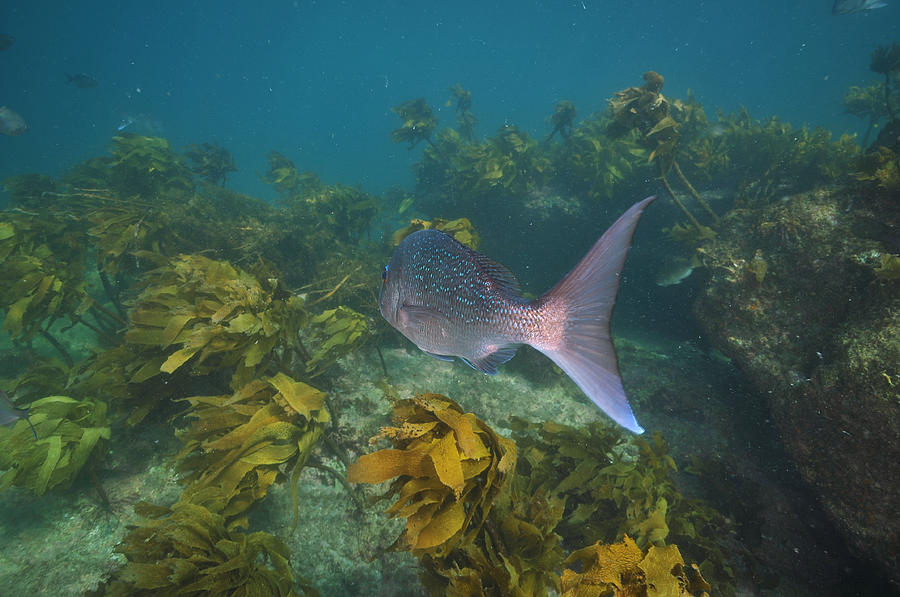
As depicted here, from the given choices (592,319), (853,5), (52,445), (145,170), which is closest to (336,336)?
(52,445)

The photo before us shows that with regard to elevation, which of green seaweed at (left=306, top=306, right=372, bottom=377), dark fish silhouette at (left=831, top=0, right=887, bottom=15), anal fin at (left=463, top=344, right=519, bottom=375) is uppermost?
dark fish silhouette at (left=831, top=0, right=887, bottom=15)

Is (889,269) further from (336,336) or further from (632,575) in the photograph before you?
(336,336)

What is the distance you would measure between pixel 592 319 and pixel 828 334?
12.9 ft

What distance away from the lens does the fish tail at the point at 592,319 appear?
1387 millimetres

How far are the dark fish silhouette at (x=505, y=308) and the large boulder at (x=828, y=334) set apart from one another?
10.1ft

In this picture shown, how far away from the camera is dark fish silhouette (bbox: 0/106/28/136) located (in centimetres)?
1086

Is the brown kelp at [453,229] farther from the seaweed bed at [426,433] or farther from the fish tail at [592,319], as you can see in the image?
the fish tail at [592,319]

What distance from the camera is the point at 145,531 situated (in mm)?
1999

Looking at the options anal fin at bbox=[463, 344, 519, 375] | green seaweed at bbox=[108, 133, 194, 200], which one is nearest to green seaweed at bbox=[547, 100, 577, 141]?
anal fin at bbox=[463, 344, 519, 375]

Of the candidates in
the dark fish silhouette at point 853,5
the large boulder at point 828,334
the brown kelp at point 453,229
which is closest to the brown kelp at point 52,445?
the brown kelp at point 453,229

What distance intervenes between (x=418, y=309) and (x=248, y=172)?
6347 centimetres

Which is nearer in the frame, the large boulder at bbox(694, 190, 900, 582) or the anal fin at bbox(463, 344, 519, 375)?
the anal fin at bbox(463, 344, 519, 375)

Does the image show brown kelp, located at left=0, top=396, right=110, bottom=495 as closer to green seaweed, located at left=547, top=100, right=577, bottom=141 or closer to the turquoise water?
the turquoise water

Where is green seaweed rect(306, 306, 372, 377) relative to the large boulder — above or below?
below
